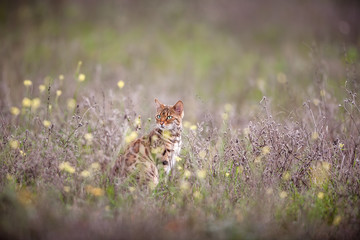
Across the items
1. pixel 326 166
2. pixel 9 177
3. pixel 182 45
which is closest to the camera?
pixel 9 177

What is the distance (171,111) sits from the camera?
14.7 ft

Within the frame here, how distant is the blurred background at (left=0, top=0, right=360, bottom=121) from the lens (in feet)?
26.6

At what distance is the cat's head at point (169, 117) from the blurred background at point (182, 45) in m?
1.20

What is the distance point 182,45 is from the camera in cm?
1295

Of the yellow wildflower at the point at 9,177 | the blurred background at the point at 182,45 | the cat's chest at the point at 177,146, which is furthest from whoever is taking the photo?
the blurred background at the point at 182,45

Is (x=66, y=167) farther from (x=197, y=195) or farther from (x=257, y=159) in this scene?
(x=257, y=159)

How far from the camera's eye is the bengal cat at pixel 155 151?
146 inches

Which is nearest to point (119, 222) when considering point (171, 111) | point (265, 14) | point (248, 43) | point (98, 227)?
point (98, 227)

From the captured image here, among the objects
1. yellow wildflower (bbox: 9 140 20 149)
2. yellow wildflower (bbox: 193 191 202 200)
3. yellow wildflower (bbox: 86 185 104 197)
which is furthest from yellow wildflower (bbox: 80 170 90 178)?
yellow wildflower (bbox: 193 191 202 200)

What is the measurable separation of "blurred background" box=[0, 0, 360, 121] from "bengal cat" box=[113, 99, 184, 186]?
51.7 inches

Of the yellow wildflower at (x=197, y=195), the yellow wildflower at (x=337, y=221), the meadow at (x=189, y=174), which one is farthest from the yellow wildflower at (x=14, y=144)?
the yellow wildflower at (x=337, y=221)

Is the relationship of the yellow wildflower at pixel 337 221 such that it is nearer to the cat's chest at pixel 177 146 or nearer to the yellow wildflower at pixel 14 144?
the cat's chest at pixel 177 146

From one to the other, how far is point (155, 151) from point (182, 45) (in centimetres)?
992

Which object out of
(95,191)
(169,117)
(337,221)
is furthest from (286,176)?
(95,191)
